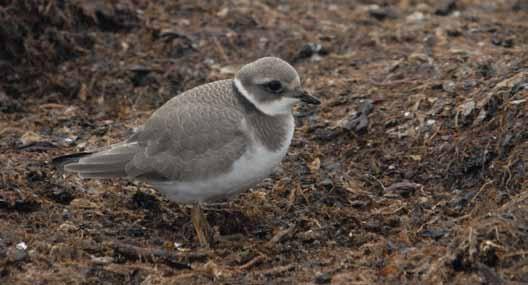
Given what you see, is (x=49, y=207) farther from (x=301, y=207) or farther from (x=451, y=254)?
(x=451, y=254)

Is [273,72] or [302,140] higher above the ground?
[273,72]

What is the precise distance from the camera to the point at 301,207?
7.72 meters

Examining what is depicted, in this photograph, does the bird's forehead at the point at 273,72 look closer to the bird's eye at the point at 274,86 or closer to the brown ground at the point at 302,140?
the bird's eye at the point at 274,86

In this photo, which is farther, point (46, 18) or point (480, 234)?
point (46, 18)

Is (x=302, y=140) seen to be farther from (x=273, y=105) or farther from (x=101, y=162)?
(x=101, y=162)

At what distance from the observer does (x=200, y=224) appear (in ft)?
23.8

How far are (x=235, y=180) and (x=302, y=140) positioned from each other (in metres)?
2.07

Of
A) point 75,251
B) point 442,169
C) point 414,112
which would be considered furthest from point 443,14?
point 75,251

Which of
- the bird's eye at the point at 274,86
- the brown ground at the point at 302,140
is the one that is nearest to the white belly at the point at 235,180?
the bird's eye at the point at 274,86

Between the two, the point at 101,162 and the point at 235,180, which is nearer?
the point at 235,180

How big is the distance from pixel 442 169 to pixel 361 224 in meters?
1.11

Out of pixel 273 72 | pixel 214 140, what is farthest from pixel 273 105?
pixel 214 140

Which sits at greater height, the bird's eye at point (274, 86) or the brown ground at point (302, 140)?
the bird's eye at point (274, 86)

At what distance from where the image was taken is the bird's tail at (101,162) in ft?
24.0
